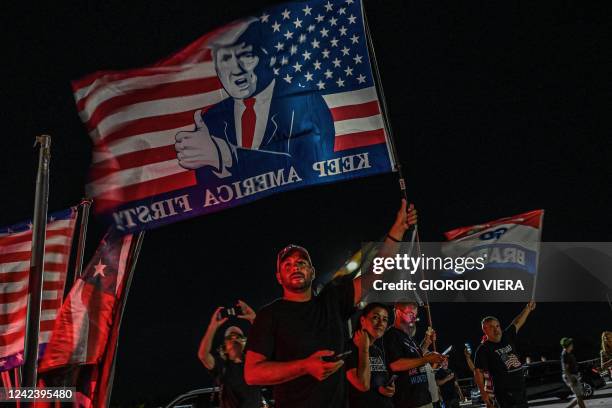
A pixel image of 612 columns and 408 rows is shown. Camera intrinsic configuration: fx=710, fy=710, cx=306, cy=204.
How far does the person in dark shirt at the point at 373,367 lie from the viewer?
5.20m

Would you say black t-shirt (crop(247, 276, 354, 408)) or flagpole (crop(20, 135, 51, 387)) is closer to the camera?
black t-shirt (crop(247, 276, 354, 408))

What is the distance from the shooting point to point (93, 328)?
24.3ft

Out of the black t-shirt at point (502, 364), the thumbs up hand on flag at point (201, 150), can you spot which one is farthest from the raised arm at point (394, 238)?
the black t-shirt at point (502, 364)

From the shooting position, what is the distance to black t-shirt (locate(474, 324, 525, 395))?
8.98m

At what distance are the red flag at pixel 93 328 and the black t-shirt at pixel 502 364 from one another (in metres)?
4.63

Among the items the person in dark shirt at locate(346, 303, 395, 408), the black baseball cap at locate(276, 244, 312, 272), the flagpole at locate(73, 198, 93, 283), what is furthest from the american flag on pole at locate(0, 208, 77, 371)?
the black baseball cap at locate(276, 244, 312, 272)

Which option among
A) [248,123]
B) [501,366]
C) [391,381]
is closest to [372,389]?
[391,381]

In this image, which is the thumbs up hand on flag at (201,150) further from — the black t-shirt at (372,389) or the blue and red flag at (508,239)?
the blue and red flag at (508,239)

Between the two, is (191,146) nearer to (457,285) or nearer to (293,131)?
(293,131)

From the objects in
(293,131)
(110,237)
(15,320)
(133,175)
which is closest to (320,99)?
(293,131)

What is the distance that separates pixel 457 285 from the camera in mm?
15633

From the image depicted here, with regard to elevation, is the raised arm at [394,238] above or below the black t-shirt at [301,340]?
above

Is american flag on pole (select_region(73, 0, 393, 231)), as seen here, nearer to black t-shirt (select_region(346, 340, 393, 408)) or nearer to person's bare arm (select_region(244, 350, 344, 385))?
black t-shirt (select_region(346, 340, 393, 408))

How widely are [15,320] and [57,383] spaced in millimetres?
6278
